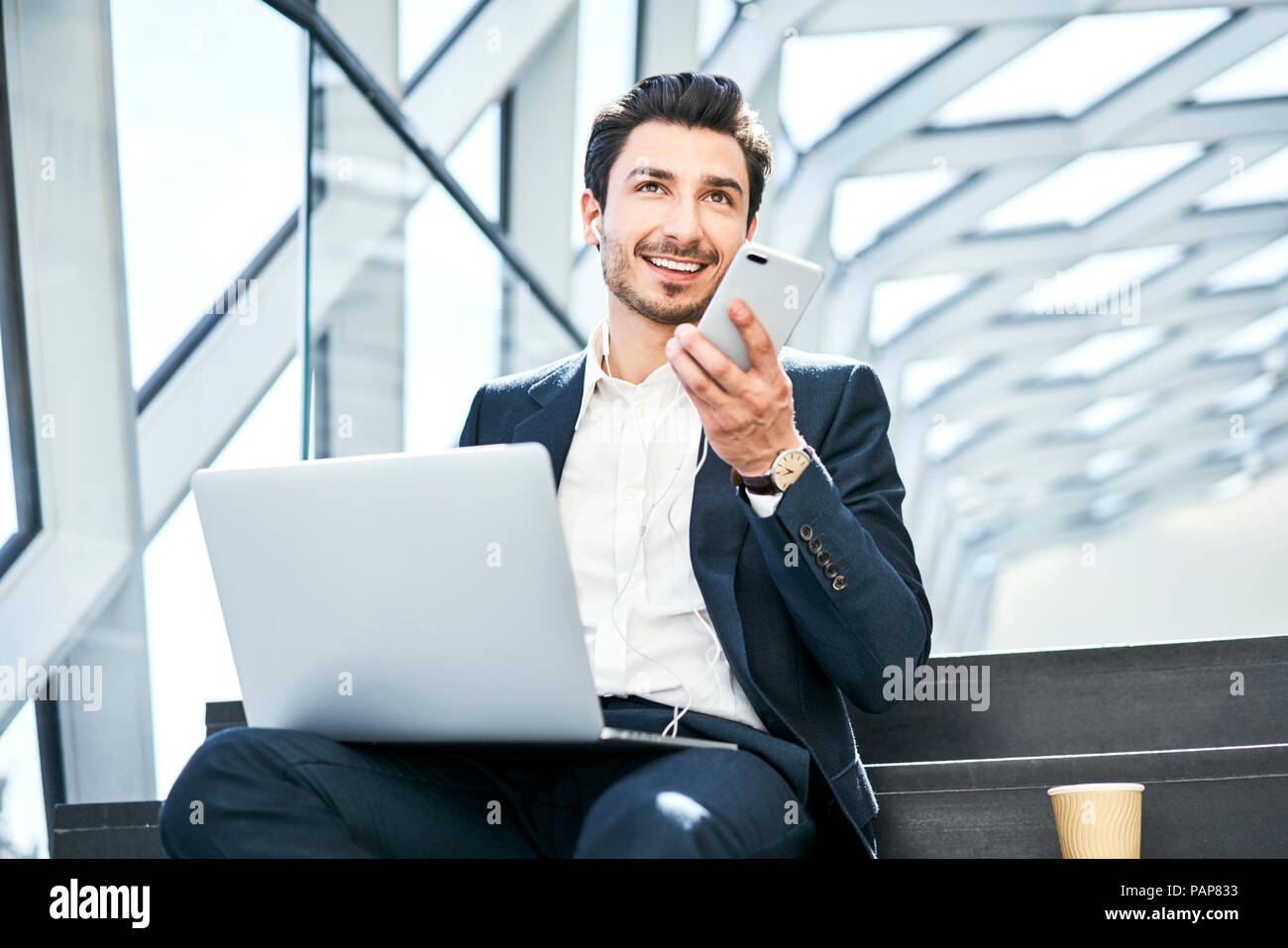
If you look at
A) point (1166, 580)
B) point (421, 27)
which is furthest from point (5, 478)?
point (1166, 580)

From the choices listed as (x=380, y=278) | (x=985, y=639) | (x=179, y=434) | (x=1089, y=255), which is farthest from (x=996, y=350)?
(x=985, y=639)

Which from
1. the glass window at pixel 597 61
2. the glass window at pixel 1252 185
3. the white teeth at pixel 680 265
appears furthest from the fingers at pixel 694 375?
the glass window at pixel 1252 185

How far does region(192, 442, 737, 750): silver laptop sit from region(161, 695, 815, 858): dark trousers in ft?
0.23

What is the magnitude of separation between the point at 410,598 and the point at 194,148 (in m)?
2.19

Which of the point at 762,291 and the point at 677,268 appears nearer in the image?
the point at 762,291

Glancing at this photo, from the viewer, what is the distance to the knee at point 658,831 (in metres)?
1.44

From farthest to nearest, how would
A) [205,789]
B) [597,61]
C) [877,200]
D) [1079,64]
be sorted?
[877,200]
[1079,64]
[597,61]
[205,789]

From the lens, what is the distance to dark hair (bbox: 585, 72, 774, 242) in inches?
96.5

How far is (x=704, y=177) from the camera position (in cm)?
240

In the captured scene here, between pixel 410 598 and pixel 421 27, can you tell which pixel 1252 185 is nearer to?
pixel 421 27

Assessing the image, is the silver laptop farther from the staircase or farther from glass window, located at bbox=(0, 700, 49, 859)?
glass window, located at bbox=(0, 700, 49, 859)

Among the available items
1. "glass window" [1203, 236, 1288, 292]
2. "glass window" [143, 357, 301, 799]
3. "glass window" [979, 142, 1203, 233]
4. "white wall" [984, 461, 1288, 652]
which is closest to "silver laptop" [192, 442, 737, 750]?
"glass window" [143, 357, 301, 799]

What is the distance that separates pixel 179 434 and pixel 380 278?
3.58 ft
